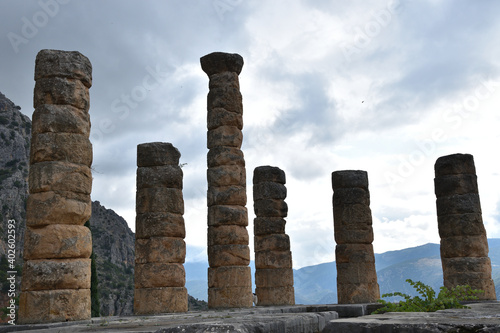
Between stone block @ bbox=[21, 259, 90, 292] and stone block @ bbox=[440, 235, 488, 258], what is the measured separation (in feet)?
39.0

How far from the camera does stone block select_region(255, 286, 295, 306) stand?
60.9 ft

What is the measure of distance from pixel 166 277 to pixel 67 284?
355 centimetres

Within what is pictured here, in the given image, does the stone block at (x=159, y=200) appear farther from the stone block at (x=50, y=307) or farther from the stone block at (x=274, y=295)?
the stone block at (x=274, y=295)

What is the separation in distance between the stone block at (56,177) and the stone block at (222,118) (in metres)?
6.98

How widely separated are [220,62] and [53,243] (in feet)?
31.3

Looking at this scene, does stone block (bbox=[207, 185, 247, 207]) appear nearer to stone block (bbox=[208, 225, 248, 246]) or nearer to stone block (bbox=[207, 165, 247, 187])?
stone block (bbox=[207, 165, 247, 187])

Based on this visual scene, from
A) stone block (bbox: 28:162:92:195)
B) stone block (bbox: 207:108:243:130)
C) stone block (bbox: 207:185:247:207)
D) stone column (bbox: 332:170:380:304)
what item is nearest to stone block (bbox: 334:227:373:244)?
stone column (bbox: 332:170:380:304)

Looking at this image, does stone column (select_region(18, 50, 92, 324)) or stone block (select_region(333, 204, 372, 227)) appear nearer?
stone column (select_region(18, 50, 92, 324))

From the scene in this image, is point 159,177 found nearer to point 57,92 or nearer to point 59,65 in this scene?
point 57,92

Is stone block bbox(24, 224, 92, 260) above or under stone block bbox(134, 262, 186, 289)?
above

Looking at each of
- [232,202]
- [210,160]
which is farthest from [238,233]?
[210,160]

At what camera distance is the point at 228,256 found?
16281 millimetres

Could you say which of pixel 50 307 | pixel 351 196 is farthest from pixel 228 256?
pixel 50 307

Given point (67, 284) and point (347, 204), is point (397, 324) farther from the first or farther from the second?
point (347, 204)
